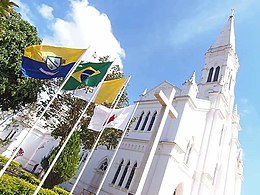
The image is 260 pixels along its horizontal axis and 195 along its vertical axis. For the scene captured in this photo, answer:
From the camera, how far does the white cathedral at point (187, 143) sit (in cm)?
2039

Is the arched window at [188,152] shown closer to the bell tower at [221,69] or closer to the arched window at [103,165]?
the bell tower at [221,69]

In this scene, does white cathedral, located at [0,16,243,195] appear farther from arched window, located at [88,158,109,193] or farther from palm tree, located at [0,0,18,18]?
palm tree, located at [0,0,18,18]

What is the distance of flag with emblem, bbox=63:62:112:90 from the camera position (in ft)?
35.1

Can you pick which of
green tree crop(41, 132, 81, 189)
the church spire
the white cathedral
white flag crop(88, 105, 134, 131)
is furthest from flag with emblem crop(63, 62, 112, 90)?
the church spire

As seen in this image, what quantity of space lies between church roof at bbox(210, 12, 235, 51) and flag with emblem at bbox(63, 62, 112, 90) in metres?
Answer: 25.9

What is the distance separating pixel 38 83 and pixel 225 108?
2038 cm

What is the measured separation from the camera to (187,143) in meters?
22.4

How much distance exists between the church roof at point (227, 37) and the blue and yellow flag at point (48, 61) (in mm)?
27134

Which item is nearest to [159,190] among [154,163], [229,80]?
[154,163]

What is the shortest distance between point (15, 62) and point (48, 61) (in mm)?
6135

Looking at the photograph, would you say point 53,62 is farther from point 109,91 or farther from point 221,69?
point 221,69

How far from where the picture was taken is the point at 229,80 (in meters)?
31.6

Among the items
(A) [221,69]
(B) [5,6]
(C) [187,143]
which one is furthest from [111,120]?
(A) [221,69]

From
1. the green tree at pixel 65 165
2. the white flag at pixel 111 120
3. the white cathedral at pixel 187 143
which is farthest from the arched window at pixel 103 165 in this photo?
the white flag at pixel 111 120
